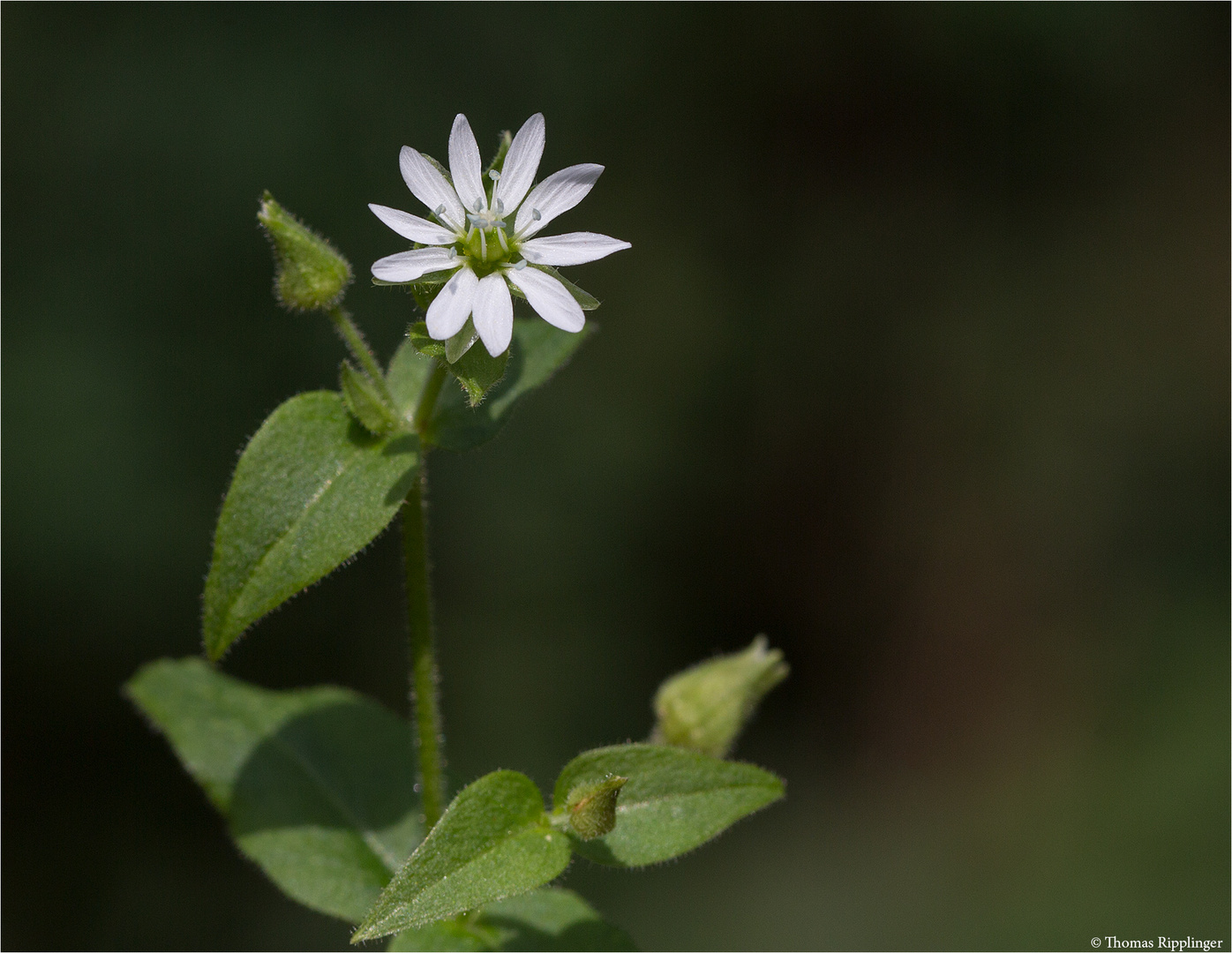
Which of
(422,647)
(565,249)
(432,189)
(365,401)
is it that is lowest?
(422,647)

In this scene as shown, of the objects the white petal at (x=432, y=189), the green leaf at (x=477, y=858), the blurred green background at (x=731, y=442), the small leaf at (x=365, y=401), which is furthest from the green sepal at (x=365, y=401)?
the blurred green background at (x=731, y=442)

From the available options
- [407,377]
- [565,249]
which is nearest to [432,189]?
[565,249]

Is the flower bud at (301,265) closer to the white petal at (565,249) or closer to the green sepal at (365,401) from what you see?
the green sepal at (365,401)

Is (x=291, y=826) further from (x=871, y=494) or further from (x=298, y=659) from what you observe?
(x=871, y=494)

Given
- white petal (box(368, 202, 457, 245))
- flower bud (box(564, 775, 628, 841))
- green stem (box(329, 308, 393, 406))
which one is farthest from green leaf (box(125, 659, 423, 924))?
white petal (box(368, 202, 457, 245))

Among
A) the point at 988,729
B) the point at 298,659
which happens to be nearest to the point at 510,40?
the point at 298,659

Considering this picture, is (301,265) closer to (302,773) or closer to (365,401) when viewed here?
(365,401)

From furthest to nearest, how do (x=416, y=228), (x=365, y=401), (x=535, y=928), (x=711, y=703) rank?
1. (x=711, y=703)
2. (x=535, y=928)
3. (x=365, y=401)
4. (x=416, y=228)
